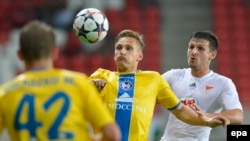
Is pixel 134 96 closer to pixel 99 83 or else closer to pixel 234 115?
pixel 99 83

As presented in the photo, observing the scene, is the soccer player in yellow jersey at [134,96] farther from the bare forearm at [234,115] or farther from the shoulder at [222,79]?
the shoulder at [222,79]

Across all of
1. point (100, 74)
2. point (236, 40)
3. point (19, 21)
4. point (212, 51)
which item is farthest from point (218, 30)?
point (100, 74)

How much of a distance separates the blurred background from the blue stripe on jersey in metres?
8.15

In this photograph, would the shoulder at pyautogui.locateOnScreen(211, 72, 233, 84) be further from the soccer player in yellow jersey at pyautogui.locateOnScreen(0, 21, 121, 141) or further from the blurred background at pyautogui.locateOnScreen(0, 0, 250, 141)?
the blurred background at pyautogui.locateOnScreen(0, 0, 250, 141)

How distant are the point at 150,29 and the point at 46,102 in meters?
11.6

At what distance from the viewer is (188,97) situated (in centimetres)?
654

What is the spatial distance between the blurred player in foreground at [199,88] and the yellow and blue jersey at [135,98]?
31.8 inches

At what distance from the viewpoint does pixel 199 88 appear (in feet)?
21.7

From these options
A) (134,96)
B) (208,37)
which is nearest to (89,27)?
(134,96)

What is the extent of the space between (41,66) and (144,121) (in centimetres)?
213

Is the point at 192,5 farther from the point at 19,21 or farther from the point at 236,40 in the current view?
the point at 19,21

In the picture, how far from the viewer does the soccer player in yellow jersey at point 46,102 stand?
3.61 meters

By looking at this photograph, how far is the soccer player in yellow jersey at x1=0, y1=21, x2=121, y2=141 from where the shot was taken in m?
3.61

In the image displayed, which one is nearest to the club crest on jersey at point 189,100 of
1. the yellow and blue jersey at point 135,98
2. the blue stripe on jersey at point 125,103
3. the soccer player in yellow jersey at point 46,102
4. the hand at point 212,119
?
the hand at point 212,119
